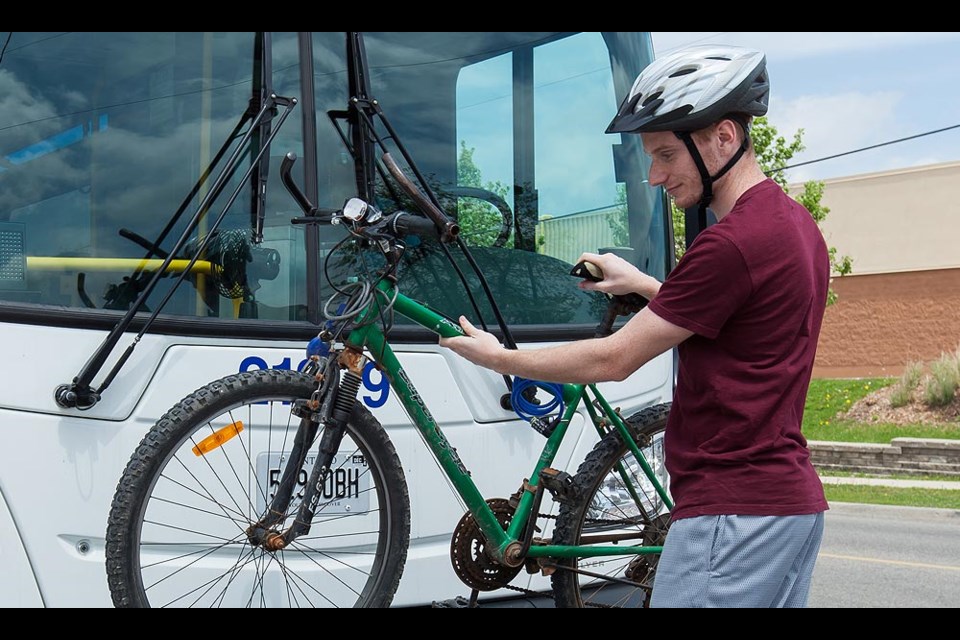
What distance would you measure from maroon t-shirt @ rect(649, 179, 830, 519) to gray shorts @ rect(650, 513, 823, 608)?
4 cm

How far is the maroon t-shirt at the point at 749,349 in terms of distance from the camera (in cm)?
256

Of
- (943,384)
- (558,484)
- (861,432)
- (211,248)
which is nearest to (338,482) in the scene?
(558,484)

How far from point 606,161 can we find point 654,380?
94 centimetres

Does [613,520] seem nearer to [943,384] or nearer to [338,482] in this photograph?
[338,482]

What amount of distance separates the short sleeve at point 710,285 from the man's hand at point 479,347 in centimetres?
59

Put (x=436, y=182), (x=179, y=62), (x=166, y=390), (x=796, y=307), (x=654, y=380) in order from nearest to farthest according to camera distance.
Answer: (x=796, y=307), (x=166, y=390), (x=179, y=62), (x=436, y=182), (x=654, y=380)

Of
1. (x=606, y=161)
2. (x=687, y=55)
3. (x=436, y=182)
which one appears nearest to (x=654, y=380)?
(x=606, y=161)

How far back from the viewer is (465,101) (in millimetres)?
4195

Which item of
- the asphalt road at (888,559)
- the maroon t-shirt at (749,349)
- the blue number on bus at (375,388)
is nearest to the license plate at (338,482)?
the blue number on bus at (375,388)

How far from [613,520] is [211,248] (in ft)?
5.69

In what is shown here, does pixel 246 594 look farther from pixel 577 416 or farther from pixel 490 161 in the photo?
pixel 490 161

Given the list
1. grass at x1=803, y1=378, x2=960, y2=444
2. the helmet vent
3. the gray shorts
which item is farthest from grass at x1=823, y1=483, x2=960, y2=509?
the helmet vent

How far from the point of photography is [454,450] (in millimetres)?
3598

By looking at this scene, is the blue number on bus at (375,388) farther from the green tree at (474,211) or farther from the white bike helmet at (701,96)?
the white bike helmet at (701,96)
